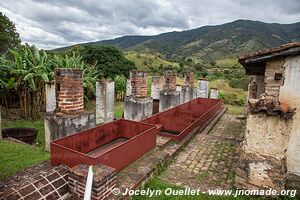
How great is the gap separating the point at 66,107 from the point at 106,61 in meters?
23.0

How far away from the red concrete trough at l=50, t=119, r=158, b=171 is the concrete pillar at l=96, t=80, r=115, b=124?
5115mm

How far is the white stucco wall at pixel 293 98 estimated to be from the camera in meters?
4.39

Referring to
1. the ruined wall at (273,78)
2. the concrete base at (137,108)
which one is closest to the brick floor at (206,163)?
the concrete base at (137,108)

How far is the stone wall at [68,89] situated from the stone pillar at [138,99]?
106 inches

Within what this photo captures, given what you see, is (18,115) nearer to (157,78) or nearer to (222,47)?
(157,78)

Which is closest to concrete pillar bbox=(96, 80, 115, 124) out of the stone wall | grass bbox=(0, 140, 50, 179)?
grass bbox=(0, 140, 50, 179)

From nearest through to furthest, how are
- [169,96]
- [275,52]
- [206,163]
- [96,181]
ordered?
[96,181], [275,52], [206,163], [169,96]

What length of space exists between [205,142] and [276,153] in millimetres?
3451

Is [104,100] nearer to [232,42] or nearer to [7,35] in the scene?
[7,35]

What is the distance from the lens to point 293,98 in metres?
4.46

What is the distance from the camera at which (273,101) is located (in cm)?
432

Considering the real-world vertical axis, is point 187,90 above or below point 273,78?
below

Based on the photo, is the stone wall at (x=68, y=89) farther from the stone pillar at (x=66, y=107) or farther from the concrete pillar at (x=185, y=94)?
the concrete pillar at (x=185, y=94)

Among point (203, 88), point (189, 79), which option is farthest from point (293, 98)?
point (203, 88)
